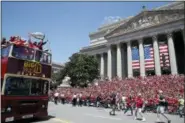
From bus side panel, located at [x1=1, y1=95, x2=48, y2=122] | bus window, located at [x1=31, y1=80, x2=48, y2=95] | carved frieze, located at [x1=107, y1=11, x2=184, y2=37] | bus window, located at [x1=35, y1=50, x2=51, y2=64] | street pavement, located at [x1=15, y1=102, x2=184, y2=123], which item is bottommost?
street pavement, located at [x1=15, y1=102, x2=184, y2=123]

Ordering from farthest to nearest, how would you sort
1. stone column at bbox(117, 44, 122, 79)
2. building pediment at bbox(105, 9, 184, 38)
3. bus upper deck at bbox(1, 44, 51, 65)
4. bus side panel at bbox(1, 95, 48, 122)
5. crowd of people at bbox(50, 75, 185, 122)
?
stone column at bbox(117, 44, 122, 79), building pediment at bbox(105, 9, 184, 38), crowd of people at bbox(50, 75, 185, 122), bus upper deck at bbox(1, 44, 51, 65), bus side panel at bbox(1, 95, 48, 122)

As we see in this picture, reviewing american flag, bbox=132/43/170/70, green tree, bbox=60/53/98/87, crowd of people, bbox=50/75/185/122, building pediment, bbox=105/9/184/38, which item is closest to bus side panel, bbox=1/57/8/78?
crowd of people, bbox=50/75/185/122

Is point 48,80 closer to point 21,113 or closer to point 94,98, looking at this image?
point 21,113

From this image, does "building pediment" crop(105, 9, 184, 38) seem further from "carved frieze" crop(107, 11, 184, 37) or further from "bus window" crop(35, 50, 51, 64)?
"bus window" crop(35, 50, 51, 64)

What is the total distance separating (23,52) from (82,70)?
3244 cm

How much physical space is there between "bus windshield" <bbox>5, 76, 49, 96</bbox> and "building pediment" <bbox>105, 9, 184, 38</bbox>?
107ft

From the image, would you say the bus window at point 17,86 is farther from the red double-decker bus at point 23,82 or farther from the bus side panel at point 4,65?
the bus side panel at point 4,65

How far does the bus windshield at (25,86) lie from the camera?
32.8 ft

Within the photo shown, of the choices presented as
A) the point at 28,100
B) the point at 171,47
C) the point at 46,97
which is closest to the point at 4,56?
the point at 28,100

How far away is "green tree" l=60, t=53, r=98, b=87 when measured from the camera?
43312 millimetres

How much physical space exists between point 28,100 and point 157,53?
33.3 m

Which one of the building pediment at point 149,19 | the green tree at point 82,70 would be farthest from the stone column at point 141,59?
the green tree at point 82,70

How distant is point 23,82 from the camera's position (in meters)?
10.6

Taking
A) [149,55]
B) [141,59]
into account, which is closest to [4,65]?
[149,55]
